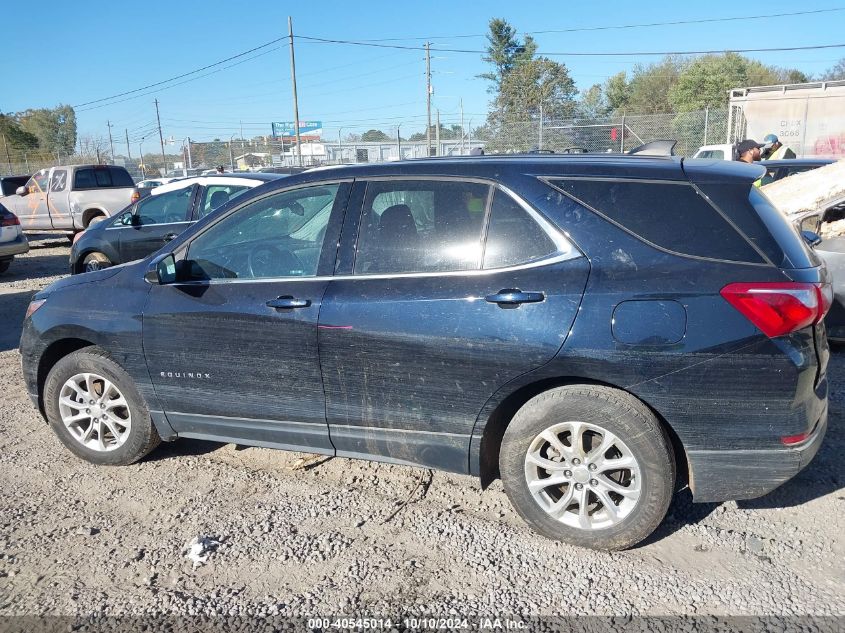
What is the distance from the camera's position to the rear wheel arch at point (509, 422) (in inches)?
120

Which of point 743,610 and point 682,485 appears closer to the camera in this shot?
point 743,610

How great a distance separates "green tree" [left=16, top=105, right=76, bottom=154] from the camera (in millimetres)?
59719

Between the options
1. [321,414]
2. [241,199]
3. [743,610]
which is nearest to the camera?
[743,610]

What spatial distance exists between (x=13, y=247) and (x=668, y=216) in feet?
42.8

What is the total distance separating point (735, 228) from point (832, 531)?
1.61 m

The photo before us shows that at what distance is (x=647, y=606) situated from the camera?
2801 millimetres

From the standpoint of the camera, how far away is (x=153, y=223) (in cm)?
953

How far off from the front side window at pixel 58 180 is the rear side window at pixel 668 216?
52.2ft

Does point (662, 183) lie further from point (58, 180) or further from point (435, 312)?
point (58, 180)

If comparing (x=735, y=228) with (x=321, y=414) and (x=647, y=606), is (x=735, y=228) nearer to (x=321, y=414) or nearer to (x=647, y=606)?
(x=647, y=606)

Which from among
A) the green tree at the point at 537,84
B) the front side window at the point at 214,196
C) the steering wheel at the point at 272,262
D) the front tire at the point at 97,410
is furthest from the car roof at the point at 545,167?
the green tree at the point at 537,84

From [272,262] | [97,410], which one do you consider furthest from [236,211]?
[97,410]

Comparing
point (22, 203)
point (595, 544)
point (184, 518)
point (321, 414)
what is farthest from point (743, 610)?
point (22, 203)

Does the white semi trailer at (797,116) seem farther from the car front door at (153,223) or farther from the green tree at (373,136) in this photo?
the green tree at (373,136)
